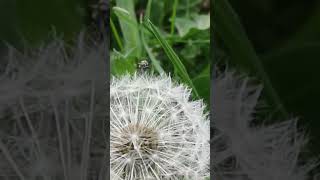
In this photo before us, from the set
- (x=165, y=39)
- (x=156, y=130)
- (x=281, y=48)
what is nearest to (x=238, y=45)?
(x=281, y=48)

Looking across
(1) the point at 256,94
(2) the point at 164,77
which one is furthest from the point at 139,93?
(1) the point at 256,94

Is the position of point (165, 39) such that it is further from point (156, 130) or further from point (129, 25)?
point (156, 130)

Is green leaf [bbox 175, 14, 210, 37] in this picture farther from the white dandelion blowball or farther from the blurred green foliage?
the white dandelion blowball

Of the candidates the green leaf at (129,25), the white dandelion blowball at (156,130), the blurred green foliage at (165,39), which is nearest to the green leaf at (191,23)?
the blurred green foliage at (165,39)

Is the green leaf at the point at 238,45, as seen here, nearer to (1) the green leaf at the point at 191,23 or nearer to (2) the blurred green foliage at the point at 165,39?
(2) the blurred green foliage at the point at 165,39

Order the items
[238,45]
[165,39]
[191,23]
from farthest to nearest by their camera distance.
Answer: [191,23]
[165,39]
[238,45]

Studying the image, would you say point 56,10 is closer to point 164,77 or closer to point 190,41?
point 164,77
